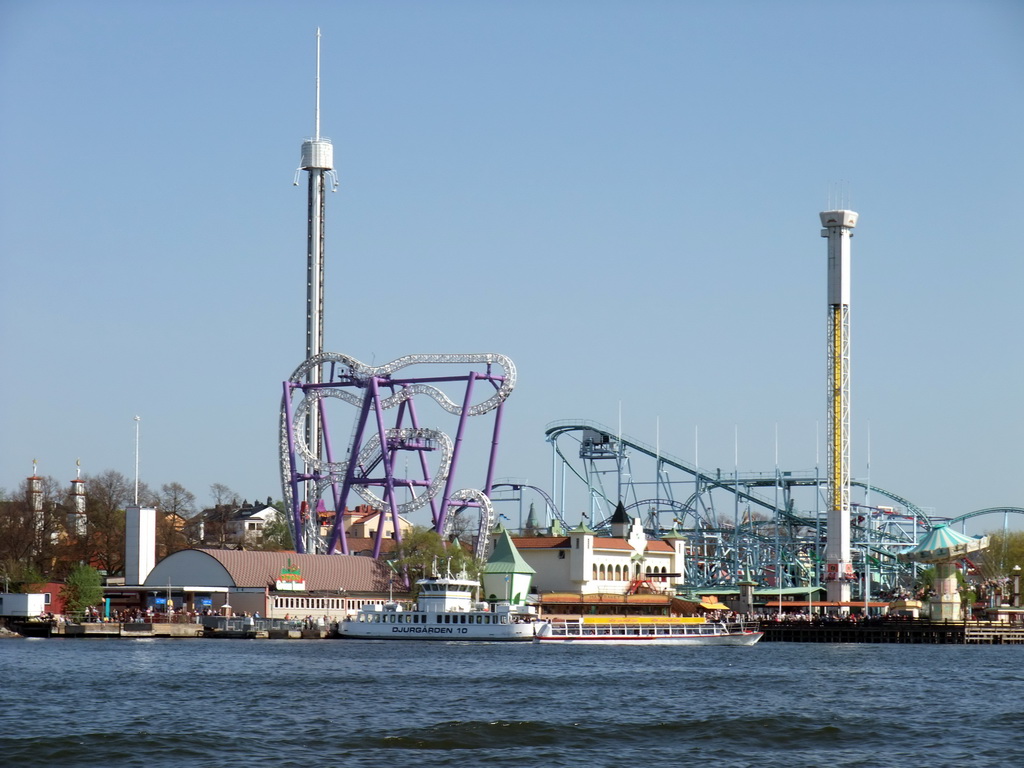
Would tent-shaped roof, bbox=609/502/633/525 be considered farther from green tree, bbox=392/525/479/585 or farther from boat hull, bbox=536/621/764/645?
boat hull, bbox=536/621/764/645

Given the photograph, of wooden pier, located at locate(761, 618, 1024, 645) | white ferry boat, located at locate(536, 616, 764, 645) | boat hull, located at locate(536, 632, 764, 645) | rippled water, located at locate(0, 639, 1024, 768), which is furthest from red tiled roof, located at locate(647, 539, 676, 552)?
rippled water, located at locate(0, 639, 1024, 768)

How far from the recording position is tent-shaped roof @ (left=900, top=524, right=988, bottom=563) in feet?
384

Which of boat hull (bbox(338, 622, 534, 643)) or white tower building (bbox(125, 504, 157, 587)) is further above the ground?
white tower building (bbox(125, 504, 157, 587))

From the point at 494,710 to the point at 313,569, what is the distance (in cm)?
6496

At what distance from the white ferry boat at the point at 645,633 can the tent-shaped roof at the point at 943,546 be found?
79.1 ft

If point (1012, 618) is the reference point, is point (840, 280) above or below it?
above

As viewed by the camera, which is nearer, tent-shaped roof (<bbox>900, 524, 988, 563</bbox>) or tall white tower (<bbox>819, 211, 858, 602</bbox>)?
tent-shaped roof (<bbox>900, 524, 988, 563</bbox>)

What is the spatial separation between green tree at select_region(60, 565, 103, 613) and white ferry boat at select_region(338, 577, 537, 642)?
17333mm

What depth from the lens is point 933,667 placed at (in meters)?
73.7

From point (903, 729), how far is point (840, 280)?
8247 centimetres

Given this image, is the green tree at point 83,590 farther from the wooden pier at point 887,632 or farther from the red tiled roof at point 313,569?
the wooden pier at point 887,632

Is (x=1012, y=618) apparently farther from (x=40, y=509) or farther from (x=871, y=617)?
(x=40, y=509)

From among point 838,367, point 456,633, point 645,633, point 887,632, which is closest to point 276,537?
point 838,367

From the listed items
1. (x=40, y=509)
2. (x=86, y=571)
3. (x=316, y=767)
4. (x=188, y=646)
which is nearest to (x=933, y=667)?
(x=188, y=646)
